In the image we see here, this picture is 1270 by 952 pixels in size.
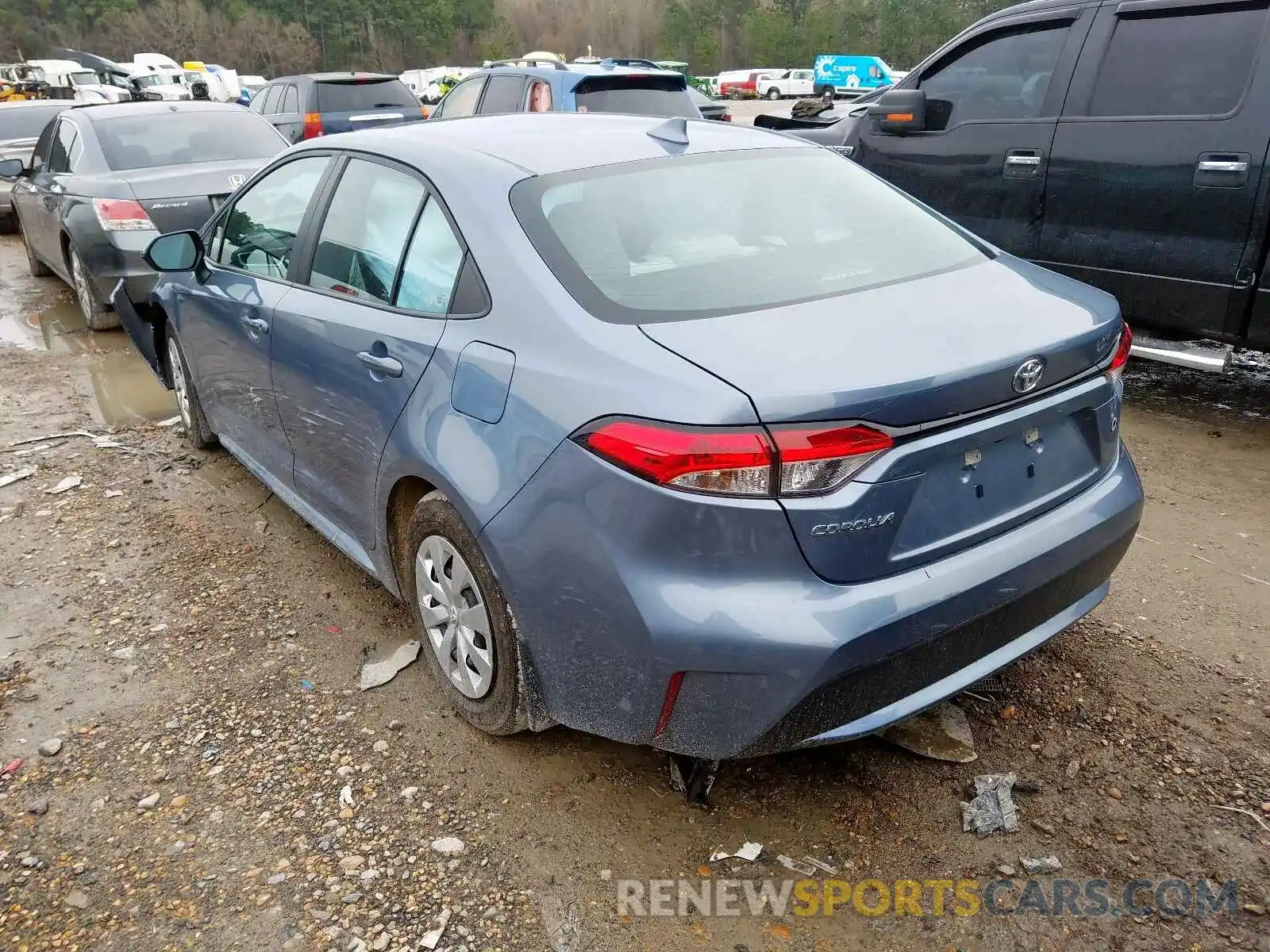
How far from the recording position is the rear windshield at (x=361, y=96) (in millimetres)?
12570

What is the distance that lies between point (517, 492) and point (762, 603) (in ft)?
2.06

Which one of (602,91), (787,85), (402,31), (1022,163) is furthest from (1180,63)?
(402,31)

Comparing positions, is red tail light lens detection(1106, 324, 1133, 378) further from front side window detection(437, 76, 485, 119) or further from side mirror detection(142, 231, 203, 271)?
front side window detection(437, 76, 485, 119)

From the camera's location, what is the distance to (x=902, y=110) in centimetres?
579

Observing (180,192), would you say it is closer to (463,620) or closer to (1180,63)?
(463,620)

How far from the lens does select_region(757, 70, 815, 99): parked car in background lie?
53156 millimetres

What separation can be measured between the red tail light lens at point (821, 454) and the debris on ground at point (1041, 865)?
107cm

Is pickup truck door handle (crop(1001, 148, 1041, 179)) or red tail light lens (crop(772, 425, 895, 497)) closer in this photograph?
red tail light lens (crop(772, 425, 895, 497))

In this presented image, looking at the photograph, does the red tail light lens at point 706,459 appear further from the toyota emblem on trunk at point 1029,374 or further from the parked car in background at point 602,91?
the parked car in background at point 602,91

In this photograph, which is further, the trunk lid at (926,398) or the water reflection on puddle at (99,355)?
the water reflection on puddle at (99,355)

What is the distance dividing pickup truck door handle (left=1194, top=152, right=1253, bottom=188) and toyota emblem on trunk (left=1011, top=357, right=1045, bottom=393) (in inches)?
116

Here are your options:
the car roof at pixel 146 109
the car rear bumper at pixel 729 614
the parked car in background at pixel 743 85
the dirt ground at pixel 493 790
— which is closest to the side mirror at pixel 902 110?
the dirt ground at pixel 493 790

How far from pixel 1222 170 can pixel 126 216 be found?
255 inches

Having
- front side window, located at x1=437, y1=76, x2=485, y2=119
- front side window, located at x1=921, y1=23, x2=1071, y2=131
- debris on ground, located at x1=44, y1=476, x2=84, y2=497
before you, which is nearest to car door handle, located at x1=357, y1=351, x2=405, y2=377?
debris on ground, located at x1=44, y1=476, x2=84, y2=497
